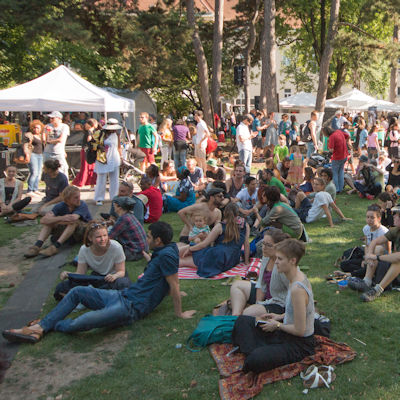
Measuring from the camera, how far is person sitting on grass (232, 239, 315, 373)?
384 cm

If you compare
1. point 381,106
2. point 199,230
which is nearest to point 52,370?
point 199,230

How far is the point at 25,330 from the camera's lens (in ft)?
15.4

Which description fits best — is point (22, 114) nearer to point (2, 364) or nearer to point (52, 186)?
point (52, 186)

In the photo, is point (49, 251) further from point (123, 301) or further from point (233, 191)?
point (233, 191)

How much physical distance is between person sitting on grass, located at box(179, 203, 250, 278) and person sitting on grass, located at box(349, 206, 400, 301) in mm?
1652

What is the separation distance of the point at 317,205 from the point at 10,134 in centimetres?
1121

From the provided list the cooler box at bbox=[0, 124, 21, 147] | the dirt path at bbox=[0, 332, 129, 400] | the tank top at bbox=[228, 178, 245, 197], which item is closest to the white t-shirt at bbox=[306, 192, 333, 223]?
the tank top at bbox=[228, 178, 245, 197]

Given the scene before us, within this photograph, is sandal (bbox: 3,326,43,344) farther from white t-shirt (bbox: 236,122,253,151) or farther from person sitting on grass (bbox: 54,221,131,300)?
white t-shirt (bbox: 236,122,253,151)

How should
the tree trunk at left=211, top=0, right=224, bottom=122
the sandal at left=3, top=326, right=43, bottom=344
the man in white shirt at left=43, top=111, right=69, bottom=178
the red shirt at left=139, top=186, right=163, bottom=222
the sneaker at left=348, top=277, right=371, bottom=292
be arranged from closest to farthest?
the sandal at left=3, top=326, right=43, bottom=344, the sneaker at left=348, top=277, right=371, bottom=292, the red shirt at left=139, top=186, right=163, bottom=222, the man in white shirt at left=43, top=111, right=69, bottom=178, the tree trunk at left=211, top=0, right=224, bottom=122

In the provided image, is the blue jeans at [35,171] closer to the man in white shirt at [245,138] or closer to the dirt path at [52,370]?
the man in white shirt at [245,138]

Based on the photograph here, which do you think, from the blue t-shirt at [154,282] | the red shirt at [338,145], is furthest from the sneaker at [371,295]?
the red shirt at [338,145]

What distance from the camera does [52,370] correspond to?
4.19 metres

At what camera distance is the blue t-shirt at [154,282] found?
4918mm

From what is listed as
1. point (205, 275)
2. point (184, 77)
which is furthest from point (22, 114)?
point (205, 275)
